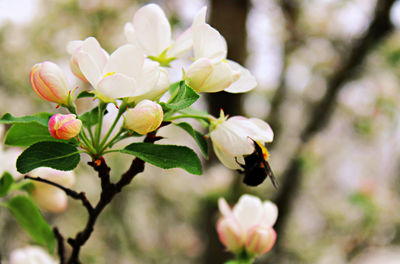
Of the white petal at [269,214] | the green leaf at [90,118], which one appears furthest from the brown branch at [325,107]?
the green leaf at [90,118]

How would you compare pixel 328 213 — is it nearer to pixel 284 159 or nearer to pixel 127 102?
pixel 284 159

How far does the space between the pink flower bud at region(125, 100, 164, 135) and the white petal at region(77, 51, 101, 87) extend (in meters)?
0.05

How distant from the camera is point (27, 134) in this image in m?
0.40

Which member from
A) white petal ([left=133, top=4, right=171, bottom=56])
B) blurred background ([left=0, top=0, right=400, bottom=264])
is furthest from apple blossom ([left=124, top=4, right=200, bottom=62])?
blurred background ([left=0, top=0, right=400, bottom=264])

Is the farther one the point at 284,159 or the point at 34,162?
the point at 284,159

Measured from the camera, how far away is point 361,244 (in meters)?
1.92

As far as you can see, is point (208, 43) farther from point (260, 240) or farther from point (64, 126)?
point (260, 240)

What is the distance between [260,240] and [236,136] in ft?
0.72

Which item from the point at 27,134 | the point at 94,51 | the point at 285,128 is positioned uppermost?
the point at 94,51

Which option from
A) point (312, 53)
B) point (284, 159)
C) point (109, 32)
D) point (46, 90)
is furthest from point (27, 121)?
point (312, 53)

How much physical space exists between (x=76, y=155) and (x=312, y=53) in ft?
8.30

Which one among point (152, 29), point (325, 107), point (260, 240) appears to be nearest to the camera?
point (152, 29)

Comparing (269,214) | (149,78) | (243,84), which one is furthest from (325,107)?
(149,78)

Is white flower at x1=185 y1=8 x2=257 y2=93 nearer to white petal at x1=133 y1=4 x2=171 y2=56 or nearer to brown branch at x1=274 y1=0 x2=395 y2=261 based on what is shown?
white petal at x1=133 y1=4 x2=171 y2=56
